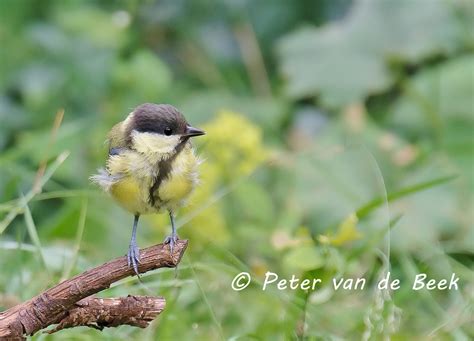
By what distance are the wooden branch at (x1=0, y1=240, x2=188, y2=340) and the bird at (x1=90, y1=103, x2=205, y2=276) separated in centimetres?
20

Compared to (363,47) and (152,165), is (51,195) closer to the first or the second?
(152,165)

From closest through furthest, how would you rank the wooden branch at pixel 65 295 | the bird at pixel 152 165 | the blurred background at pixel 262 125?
1. the wooden branch at pixel 65 295
2. the bird at pixel 152 165
3. the blurred background at pixel 262 125

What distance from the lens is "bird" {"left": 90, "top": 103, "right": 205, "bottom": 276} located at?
6.49 feet

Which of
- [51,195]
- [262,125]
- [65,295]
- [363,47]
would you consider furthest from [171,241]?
[363,47]

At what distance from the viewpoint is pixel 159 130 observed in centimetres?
204

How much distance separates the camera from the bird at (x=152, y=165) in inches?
77.9

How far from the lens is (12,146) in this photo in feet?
13.7

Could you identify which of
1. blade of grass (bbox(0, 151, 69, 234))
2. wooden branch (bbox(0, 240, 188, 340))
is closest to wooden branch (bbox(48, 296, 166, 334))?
wooden branch (bbox(0, 240, 188, 340))

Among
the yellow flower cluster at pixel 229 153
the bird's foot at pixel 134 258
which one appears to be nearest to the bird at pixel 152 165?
the bird's foot at pixel 134 258

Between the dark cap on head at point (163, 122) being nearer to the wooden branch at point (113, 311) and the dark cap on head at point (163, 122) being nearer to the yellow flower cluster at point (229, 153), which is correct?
the wooden branch at point (113, 311)

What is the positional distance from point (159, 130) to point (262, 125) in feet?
7.65

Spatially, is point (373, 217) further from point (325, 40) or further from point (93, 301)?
point (93, 301)

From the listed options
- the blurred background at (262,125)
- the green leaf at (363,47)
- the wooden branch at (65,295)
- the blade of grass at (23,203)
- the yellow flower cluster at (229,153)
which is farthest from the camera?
the green leaf at (363,47)

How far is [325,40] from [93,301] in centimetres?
279
